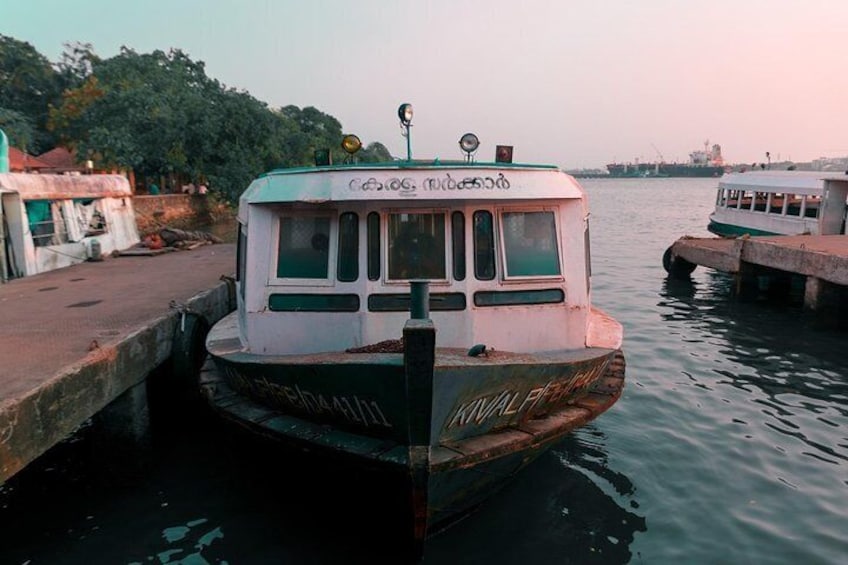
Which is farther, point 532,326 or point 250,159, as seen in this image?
point 250,159

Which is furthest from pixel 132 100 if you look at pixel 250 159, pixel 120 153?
pixel 250 159

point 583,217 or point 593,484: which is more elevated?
point 583,217

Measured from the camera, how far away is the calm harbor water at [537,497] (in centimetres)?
598

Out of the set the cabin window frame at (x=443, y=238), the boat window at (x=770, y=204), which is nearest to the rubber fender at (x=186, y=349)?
the cabin window frame at (x=443, y=238)

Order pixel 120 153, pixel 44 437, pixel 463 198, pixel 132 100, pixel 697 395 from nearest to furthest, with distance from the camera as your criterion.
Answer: pixel 44 437 → pixel 463 198 → pixel 697 395 → pixel 120 153 → pixel 132 100

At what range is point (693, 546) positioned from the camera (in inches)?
243

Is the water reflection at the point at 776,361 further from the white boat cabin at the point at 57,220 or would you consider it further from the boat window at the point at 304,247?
the white boat cabin at the point at 57,220

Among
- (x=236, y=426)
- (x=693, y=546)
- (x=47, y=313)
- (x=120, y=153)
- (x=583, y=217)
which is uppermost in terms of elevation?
(x=120, y=153)

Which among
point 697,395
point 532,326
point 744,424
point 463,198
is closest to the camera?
point 463,198

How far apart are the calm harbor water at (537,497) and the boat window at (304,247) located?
2.02m

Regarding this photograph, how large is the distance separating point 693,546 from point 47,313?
910cm

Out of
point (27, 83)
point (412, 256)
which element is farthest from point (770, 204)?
point (27, 83)

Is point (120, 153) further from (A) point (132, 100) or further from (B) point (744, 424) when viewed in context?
(B) point (744, 424)

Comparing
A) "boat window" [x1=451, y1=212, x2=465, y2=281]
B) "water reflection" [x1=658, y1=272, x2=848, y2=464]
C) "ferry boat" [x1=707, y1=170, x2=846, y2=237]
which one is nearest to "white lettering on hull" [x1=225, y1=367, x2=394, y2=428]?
"boat window" [x1=451, y1=212, x2=465, y2=281]
